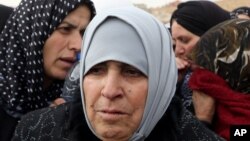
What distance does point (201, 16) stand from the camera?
2680 mm

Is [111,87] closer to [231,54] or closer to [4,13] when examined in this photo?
[231,54]

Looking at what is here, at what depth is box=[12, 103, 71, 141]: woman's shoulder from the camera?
5.30ft

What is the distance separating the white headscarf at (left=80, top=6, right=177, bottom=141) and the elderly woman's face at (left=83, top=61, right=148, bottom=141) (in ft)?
0.08

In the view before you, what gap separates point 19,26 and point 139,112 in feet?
2.77

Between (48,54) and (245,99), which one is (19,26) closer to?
(48,54)

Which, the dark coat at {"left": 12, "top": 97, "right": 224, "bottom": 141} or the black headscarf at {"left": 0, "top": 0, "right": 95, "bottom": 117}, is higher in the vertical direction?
the black headscarf at {"left": 0, "top": 0, "right": 95, "bottom": 117}

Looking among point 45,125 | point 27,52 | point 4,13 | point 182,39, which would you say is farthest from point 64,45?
point 182,39

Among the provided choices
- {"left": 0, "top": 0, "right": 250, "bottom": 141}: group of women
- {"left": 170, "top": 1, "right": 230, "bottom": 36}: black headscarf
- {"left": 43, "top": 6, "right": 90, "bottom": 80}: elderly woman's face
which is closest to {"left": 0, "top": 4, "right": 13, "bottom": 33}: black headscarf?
{"left": 0, "top": 0, "right": 250, "bottom": 141}: group of women

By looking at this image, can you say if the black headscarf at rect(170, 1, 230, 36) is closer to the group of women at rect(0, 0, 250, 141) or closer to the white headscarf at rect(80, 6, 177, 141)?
the group of women at rect(0, 0, 250, 141)

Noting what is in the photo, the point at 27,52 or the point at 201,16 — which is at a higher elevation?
the point at 27,52

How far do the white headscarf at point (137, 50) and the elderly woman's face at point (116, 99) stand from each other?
0.02 meters

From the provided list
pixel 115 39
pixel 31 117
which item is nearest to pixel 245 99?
pixel 115 39

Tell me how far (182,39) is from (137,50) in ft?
4.37

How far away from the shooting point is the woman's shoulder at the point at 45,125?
1614 millimetres
